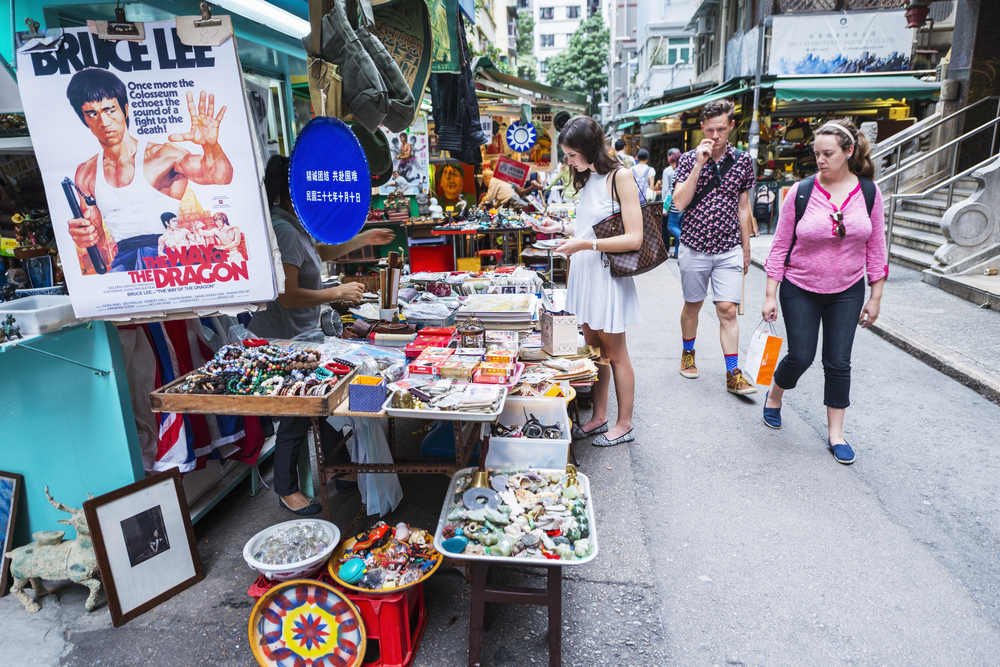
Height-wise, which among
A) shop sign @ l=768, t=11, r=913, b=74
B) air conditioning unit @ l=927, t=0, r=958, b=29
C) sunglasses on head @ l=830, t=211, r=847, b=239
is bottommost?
sunglasses on head @ l=830, t=211, r=847, b=239

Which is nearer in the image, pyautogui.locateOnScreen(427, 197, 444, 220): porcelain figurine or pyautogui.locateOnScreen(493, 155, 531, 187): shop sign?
pyautogui.locateOnScreen(427, 197, 444, 220): porcelain figurine

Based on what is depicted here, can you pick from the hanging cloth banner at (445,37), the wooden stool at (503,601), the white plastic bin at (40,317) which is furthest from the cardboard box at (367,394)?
the hanging cloth banner at (445,37)

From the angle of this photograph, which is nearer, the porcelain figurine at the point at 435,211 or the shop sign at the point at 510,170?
the porcelain figurine at the point at 435,211

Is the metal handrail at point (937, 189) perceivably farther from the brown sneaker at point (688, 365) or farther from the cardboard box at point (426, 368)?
the cardboard box at point (426, 368)

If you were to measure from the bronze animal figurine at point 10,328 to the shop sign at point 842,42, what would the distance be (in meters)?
17.9

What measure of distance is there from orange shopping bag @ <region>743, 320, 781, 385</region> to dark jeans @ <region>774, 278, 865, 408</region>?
21 cm

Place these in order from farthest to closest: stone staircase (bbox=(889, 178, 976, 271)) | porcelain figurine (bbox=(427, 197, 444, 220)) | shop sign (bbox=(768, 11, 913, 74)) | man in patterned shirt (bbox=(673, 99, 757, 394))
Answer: shop sign (bbox=(768, 11, 913, 74))
stone staircase (bbox=(889, 178, 976, 271))
porcelain figurine (bbox=(427, 197, 444, 220))
man in patterned shirt (bbox=(673, 99, 757, 394))

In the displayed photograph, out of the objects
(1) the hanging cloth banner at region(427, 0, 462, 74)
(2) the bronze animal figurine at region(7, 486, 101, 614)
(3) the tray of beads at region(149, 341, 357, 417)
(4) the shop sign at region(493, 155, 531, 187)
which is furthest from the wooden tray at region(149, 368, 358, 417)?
(4) the shop sign at region(493, 155, 531, 187)

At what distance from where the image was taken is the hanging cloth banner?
4344mm

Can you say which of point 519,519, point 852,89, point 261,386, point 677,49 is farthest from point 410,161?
point 677,49

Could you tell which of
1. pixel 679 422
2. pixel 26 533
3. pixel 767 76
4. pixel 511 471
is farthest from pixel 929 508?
pixel 767 76

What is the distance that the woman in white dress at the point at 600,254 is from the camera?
3.61 meters

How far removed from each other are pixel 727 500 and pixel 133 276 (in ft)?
10.7

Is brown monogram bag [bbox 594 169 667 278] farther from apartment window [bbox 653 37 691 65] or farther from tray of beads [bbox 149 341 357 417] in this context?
apartment window [bbox 653 37 691 65]
